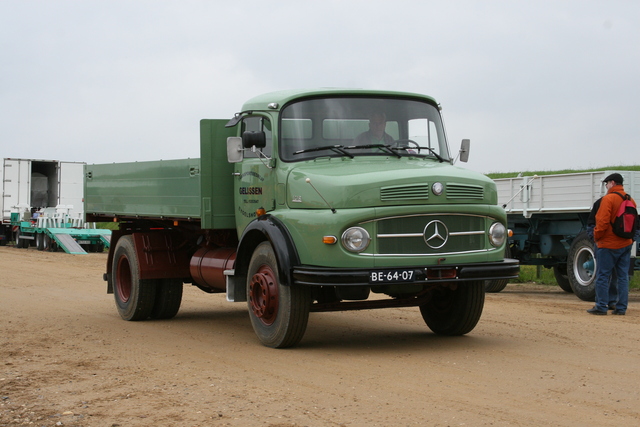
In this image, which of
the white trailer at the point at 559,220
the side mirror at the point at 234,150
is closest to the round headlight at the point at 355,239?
the side mirror at the point at 234,150

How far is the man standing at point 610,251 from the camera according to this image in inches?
450

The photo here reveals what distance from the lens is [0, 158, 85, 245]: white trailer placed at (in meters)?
33.0

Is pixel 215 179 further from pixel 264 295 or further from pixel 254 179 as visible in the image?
pixel 264 295

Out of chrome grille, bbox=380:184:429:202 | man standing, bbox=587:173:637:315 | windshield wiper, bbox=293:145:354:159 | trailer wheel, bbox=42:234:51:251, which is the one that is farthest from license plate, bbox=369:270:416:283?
trailer wheel, bbox=42:234:51:251

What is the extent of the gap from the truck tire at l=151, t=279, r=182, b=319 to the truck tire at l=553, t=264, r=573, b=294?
312 inches

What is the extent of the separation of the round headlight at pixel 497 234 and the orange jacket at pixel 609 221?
133 inches

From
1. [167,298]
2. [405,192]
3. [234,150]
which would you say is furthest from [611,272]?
[167,298]

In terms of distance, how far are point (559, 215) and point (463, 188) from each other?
26.9 feet

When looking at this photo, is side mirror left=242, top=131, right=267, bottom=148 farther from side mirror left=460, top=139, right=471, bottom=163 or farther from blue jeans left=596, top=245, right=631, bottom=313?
blue jeans left=596, top=245, right=631, bottom=313

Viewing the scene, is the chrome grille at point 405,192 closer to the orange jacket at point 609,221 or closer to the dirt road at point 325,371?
the dirt road at point 325,371

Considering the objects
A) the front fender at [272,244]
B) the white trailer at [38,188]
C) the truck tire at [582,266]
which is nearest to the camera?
the front fender at [272,244]

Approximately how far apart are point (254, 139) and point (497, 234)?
103 inches

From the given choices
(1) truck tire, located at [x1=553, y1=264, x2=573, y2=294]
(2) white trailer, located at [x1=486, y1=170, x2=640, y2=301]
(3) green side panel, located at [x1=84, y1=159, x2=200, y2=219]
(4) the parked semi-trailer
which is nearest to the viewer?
(3) green side panel, located at [x1=84, y1=159, x2=200, y2=219]

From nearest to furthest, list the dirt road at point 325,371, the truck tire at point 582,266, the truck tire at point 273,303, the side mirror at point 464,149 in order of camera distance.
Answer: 1. the dirt road at point 325,371
2. the truck tire at point 273,303
3. the side mirror at point 464,149
4. the truck tire at point 582,266
